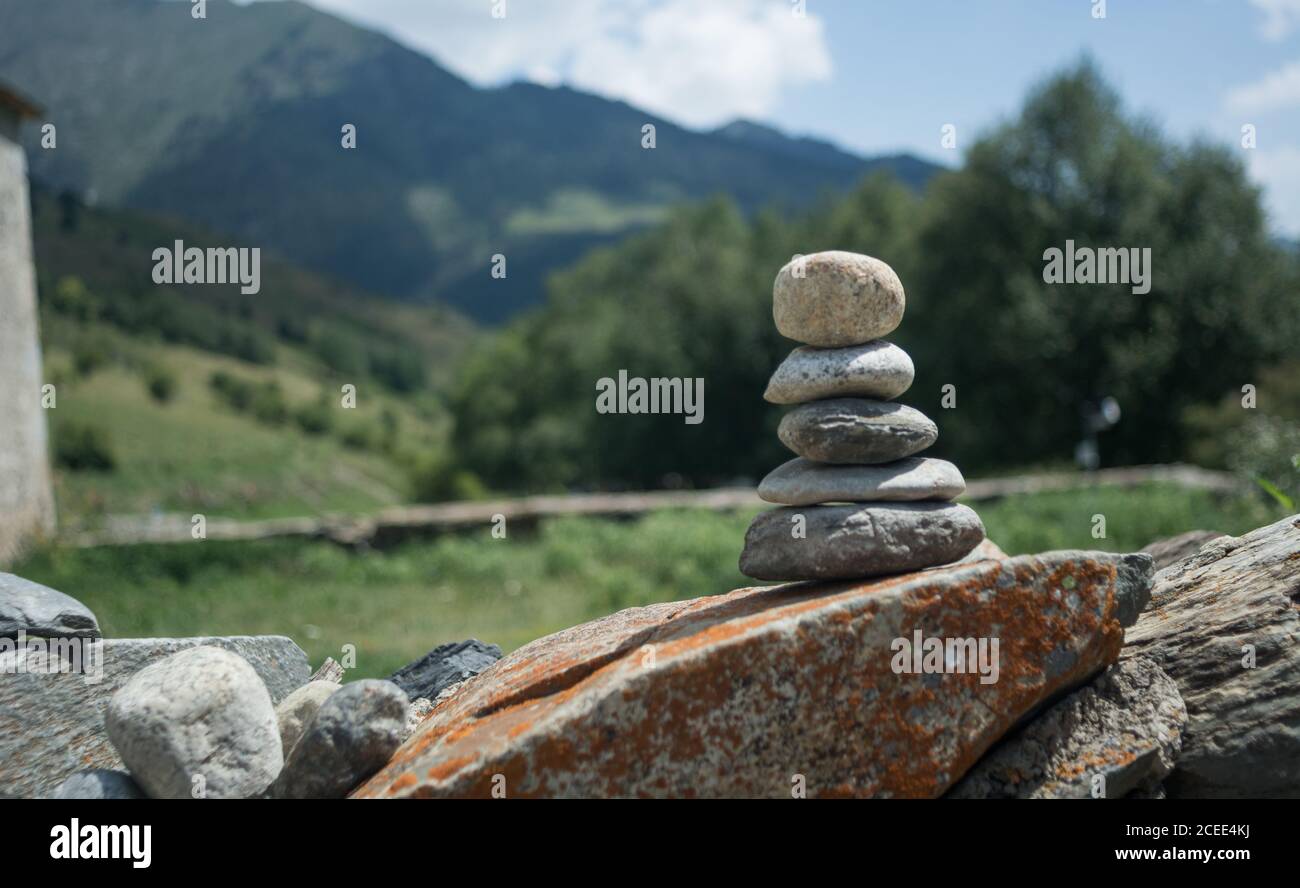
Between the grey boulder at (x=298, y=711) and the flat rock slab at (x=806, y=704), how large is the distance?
1091 millimetres

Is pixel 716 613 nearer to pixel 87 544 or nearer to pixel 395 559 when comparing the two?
pixel 395 559

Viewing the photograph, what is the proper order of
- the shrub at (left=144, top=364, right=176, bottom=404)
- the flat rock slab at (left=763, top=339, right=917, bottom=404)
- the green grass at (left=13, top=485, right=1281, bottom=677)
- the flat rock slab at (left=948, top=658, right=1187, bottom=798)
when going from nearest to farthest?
the flat rock slab at (left=948, top=658, right=1187, bottom=798) < the flat rock slab at (left=763, top=339, right=917, bottom=404) < the green grass at (left=13, top=485, right=1281, bottom=677) < the shrub at (left=144, top=364, right=176, bottom=404)

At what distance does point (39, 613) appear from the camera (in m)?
6.50

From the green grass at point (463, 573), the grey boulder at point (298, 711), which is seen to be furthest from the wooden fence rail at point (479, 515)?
the grey boulder at point (298, 711)

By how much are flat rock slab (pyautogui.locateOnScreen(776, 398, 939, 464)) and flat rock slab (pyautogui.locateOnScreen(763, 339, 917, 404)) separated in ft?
0.29

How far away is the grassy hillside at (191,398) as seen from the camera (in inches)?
1598

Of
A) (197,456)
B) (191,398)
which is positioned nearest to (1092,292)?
(197,456)

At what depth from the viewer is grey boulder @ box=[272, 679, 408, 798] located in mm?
5098

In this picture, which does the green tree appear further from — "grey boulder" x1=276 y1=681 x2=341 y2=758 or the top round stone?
"grey boulder" x1=276 y1=681 x2=341 y2=758

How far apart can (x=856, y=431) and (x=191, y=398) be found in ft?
179

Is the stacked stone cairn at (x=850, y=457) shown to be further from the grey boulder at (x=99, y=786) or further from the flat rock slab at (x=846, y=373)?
the grey boulder at (x=99, y=786)

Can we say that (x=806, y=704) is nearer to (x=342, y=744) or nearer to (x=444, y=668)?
(x=342, y=744)

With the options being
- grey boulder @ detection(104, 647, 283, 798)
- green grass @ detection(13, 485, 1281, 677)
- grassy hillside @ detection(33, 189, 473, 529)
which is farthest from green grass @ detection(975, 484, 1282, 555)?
grassy hillside @ detection(33, 189, 473, 529)
